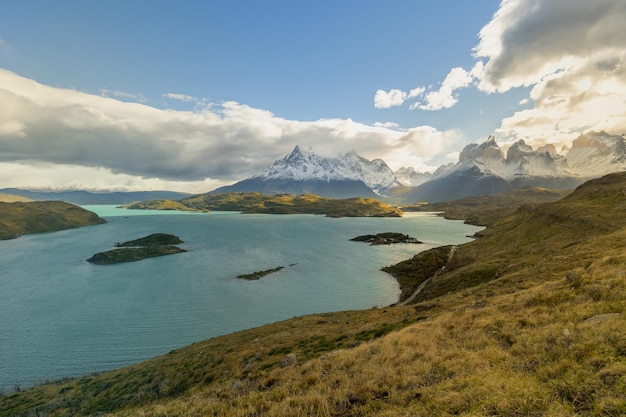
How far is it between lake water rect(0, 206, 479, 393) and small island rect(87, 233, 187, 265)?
6825 millimetres

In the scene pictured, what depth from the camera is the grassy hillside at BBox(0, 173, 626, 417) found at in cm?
1161

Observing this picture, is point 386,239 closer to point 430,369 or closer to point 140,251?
point 140,251

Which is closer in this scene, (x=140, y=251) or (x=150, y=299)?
(x=150, y=299)

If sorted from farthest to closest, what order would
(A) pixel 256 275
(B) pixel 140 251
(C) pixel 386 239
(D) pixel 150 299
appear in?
(C) pixel 386 239, (B) pixel 140 251, (A) pixel 256 275, (D) pixel 150 299

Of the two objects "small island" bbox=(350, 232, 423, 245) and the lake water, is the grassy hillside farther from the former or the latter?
"small island" bbox=(350, 232, 423, 245)

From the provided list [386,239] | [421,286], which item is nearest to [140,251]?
[386,239]

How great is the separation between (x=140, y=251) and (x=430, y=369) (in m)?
154

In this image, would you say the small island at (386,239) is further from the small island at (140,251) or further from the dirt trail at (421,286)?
the small island at (140,251)

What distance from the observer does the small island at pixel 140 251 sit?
128 m

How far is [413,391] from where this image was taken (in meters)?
13.7

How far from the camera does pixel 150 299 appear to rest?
76.9 metres

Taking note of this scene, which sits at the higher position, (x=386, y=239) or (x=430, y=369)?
(x=430, y=369)

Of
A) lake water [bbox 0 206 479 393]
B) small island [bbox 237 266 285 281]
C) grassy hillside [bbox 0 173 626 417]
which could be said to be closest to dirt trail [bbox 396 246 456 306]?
lake water [bbox 0 206 479 393]

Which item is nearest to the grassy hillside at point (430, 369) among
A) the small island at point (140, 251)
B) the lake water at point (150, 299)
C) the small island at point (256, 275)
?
the lake water at point (150, 299)
